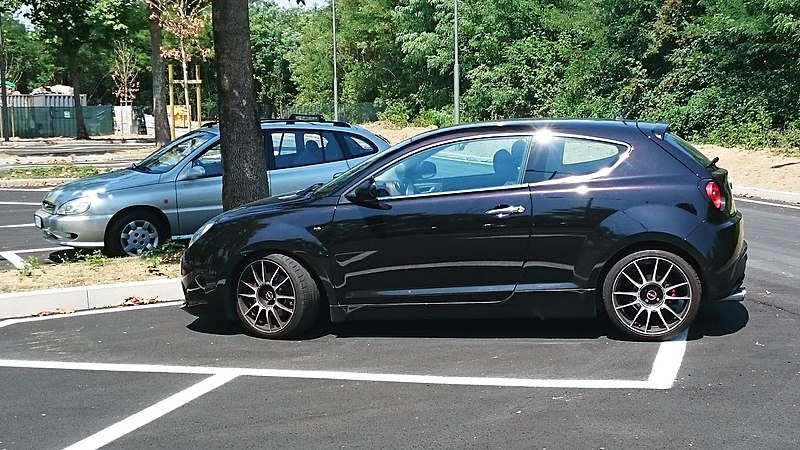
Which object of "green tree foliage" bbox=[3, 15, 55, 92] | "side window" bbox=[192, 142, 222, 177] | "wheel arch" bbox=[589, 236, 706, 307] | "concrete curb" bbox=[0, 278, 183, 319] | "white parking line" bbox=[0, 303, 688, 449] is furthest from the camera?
"green tree foliage" bbox=[3, 15, 55, 92]

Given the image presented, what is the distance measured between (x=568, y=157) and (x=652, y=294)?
117 centimetres

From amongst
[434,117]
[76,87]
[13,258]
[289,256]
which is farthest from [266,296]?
[76,87]

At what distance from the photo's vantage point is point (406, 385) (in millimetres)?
5801

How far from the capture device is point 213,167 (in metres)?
11.2

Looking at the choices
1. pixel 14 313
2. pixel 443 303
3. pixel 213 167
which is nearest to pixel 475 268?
pixel 443 303

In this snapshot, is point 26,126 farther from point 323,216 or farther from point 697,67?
point 323,216

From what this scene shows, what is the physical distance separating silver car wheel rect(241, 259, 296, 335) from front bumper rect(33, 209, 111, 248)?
424 cm

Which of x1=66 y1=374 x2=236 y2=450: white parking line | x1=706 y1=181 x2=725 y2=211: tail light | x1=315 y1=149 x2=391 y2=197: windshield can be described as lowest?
x1=66 y1=374 x2=236 y2=450: white parking line

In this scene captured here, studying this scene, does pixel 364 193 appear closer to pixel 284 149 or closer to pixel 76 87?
pixel 284 149

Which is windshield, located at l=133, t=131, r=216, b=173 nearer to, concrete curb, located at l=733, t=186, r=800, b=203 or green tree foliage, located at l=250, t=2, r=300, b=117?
concrete curb, located at l=733, t=186, r=800, b=203

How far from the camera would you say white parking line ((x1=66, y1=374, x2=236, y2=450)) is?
4.94m

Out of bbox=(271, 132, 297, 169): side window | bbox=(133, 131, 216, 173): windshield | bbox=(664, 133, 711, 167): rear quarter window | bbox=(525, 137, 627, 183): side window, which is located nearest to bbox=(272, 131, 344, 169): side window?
bbox=(271, 132, 297, 169): side window

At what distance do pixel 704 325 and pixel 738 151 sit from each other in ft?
63.7

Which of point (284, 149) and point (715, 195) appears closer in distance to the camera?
point (715, 195)
